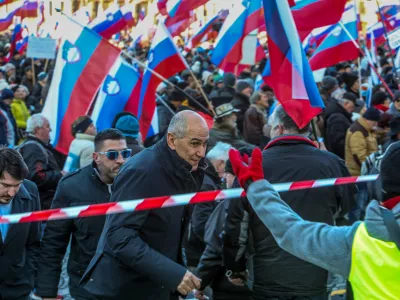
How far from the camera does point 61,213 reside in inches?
148

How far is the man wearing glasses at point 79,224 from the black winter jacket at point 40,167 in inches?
105

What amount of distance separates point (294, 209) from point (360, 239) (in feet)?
6.72

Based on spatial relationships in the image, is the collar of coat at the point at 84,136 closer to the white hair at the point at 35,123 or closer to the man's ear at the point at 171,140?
the white hair at the point at 35,123

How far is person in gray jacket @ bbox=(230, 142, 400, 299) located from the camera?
252cm

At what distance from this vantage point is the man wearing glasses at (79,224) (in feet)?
16.9

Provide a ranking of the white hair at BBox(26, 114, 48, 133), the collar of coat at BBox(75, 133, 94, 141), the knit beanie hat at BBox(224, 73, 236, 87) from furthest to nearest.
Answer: the knit beanie hat at BBox(224, 73, 236, 87) < the collar of coat at BBox(75, 133, 94, 141) < the white hair at BBox(26, 114, 48, 133)

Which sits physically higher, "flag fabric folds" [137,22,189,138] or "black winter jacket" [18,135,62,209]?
"flag fabric folds" [137,22,189,138]

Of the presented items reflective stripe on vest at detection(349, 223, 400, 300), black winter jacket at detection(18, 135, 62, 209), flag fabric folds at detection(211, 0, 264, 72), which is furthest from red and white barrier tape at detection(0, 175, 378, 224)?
flag fabric folds at detection(211, 0, 264, 72)

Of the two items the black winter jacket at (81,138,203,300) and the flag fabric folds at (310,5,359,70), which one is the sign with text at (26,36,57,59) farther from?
the black winter jacket at (81,138,203,300)

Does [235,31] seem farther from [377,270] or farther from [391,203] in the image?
[377,270]

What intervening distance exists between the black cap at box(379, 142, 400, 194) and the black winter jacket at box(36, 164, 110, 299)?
280 cm

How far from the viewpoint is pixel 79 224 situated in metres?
5.17

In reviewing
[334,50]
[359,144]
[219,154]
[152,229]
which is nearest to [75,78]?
[219,154]

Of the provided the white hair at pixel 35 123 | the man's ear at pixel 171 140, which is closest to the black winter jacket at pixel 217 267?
the man's ear at pixel 171 140
